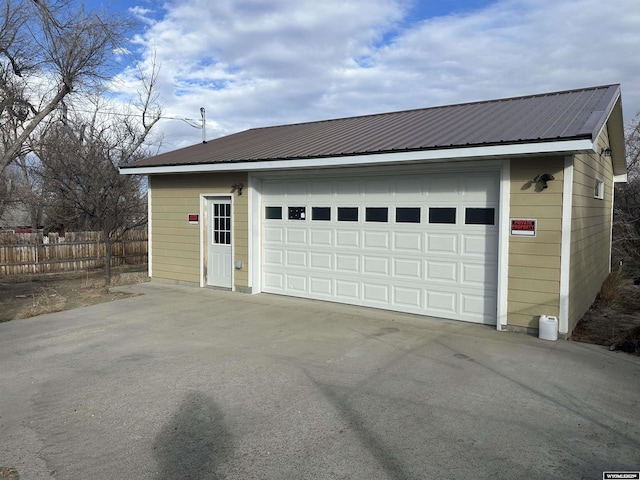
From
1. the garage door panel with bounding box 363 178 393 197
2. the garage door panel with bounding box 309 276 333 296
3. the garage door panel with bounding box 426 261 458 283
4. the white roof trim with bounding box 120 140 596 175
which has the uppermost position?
the white roof trim with bounding box 120 140 596 175

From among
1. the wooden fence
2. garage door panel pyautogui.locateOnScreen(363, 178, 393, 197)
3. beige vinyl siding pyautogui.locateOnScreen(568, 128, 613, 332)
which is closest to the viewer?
beige vinyl siding pyautogui.locateOnScreen(568, 128, 613, 332)

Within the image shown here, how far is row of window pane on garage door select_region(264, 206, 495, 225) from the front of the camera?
738 cm

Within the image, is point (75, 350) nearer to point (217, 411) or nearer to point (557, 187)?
point (217, 411)

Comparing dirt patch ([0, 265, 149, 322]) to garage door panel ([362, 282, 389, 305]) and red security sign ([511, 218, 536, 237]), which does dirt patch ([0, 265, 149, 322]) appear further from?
red security sign ([511, 218, 536, 237])

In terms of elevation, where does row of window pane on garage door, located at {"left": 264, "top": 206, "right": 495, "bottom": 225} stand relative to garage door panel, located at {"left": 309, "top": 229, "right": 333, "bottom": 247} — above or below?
above

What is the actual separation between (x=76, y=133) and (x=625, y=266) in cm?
2013

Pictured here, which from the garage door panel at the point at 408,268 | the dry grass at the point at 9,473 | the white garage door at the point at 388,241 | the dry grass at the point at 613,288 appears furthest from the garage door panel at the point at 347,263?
the dry grass at the point at 9,473

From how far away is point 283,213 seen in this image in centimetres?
971

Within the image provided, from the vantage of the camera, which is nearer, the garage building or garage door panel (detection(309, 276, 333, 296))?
the garage building

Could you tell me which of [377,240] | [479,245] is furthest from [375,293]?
[479,245]

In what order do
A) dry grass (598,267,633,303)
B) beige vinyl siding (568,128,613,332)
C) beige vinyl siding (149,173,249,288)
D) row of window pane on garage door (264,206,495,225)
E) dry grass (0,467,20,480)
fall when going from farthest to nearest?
beige vinyl siding (149,173,249,288) → dry grass (598,267,633,303) → row of window pane on garage door (264,206,495,225) → beige vinyl siding (568,128,613,332) → dry grass (0,467,20,480)

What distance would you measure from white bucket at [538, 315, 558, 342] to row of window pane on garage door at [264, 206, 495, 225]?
1.62 metres

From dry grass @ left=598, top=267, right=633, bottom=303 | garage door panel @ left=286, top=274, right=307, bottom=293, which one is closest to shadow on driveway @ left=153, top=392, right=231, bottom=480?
garage door panel @ left=286, top=274, right=307, bottom=293

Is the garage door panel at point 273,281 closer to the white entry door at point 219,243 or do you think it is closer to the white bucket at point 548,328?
the white entry door at point 219,243
